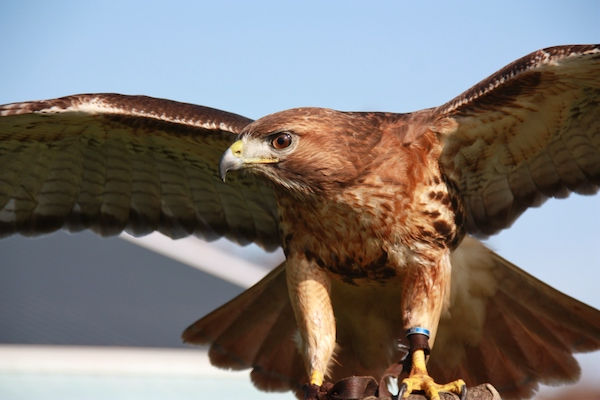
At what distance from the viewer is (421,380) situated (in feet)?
19.3

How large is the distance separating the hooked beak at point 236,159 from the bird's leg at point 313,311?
0.82 meters

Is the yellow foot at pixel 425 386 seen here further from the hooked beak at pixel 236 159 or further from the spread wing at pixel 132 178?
the spread wing at pixel 132 178

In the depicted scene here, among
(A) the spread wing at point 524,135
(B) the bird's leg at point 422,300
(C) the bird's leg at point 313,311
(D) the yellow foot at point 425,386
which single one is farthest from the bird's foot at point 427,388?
(A) the spread wing at point 524,135

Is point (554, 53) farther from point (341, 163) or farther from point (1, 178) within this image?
point (1, 178)

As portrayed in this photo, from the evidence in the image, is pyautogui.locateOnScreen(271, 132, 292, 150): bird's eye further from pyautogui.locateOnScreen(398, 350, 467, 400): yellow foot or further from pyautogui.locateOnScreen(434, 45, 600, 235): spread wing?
pyautogui.locateOnScreen(398, 350, 467, 400): yellow foot

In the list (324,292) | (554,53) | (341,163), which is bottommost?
(324,292)

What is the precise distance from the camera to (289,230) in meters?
6.59

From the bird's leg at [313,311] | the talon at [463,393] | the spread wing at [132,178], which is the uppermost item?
the spread wing at [132,178]

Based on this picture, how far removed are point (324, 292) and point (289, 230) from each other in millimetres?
483

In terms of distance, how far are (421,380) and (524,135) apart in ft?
6.17

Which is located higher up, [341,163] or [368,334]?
[341,163]

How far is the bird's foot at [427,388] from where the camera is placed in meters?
5.73

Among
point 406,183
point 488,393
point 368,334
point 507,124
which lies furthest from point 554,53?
point 368,334

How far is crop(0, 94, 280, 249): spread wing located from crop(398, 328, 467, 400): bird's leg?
6.43 ft
